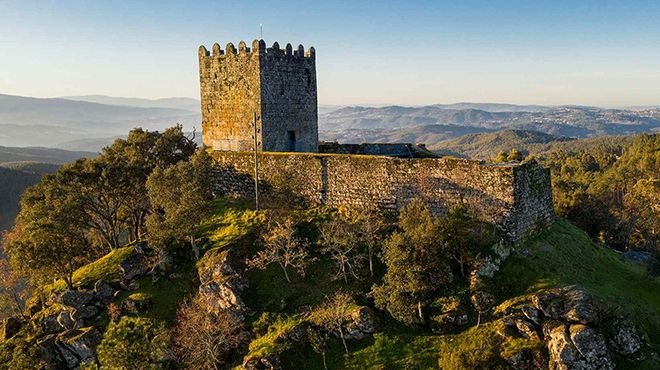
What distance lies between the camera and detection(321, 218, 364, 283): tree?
84.9ft

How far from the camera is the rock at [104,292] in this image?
27969 mm

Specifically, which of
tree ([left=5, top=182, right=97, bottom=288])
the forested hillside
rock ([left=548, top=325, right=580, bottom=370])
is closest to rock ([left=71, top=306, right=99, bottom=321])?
the forested hillside

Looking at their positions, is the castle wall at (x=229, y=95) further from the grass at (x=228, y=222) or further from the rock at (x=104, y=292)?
the rock at (x=104, y=292)

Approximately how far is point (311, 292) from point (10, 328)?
729 inches

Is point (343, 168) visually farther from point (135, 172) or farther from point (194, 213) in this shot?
point (135, 172)

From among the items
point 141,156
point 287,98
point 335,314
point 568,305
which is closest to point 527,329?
point 568,305

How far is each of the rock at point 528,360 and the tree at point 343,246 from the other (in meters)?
8.63

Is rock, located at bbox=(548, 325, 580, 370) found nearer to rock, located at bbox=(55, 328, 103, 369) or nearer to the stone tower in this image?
rock, located at bbox=(55, 328, 103, 369)

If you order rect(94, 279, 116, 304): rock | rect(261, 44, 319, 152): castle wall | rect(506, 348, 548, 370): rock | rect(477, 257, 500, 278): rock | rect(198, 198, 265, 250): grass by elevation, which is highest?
rect(261, 44, 319, 152): castle wall

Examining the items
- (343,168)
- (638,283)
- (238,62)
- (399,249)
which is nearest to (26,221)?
(238,62)

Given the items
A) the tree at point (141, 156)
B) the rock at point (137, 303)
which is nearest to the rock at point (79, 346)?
the rock at point (137, 303)

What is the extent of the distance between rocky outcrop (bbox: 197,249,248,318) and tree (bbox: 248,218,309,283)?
→ 4.19 feet

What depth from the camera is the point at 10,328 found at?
94.9 feet

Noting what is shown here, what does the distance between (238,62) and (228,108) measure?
354cm
